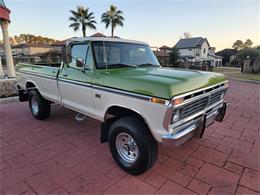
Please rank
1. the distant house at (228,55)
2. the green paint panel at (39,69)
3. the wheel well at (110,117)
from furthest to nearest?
the distant house at (228,55) < the green paint panel at (39,69) < the wheel well at (110,117)

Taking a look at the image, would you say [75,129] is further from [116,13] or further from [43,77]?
[116,13]

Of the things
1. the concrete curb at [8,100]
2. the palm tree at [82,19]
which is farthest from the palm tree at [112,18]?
the concrete curb at [8,100]

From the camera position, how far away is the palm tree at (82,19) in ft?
85.8

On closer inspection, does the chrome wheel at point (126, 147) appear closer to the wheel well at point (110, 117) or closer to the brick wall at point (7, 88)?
the wheel well at point (110, 117)

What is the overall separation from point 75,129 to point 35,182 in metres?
1.81

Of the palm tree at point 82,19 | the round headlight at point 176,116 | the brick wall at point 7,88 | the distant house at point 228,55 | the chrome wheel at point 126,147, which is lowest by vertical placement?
the chrome wheel at point 126,147

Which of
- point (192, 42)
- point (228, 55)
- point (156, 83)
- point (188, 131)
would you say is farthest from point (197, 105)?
point (228, 55)

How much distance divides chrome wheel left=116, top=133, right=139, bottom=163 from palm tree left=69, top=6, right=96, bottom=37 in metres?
26.5

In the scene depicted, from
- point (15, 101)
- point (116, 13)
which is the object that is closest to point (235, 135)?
point (15, 101)

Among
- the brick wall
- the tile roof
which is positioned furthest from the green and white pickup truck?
the tile roof

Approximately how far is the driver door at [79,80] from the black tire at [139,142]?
82 centimetres

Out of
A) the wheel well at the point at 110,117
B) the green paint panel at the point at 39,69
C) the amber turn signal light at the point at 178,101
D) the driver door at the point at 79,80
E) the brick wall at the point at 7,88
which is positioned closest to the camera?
the amber turn signal light at the point at 178,101

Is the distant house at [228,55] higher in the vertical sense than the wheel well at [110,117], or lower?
higher

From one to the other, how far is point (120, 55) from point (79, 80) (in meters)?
0.89
